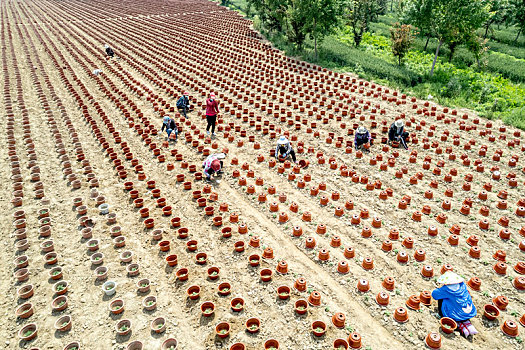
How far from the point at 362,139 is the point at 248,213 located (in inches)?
206

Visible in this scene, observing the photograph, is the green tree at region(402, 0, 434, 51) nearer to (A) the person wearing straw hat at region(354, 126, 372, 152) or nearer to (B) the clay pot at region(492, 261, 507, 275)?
(A) the person wearing straw hat at region(354, 126, 372, 152)

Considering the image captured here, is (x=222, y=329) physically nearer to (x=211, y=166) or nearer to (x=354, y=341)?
(x=354, y=341)

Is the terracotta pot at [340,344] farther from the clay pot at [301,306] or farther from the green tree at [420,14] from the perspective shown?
the green tree at [420,14]

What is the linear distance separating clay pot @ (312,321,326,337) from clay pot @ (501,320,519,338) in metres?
3.03

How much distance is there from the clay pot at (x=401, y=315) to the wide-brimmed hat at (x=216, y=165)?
244 inches

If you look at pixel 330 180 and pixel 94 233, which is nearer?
pixel 94 233

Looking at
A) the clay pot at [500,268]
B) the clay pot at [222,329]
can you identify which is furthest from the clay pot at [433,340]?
the clay pot at [222,329]

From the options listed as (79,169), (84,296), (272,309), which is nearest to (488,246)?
(272,309)

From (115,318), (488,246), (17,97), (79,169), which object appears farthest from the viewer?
(17,97)

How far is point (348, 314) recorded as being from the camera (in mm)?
5828

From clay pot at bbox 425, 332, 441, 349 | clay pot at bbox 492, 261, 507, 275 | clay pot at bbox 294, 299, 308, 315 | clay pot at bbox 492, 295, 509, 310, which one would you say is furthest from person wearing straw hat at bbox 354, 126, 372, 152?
clay pot at bbox 425, 332, 441, 349

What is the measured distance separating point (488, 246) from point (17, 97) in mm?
20538

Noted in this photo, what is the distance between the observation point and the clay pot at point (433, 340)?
514 centimetres

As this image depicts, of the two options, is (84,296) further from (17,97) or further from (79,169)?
(17,97)
